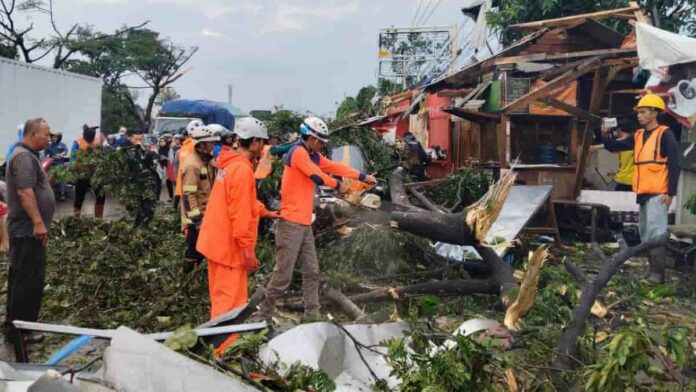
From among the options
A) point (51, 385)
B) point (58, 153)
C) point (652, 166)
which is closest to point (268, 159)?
point (652, 166)

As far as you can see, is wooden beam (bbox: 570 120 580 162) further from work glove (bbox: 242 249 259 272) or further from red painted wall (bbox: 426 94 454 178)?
work glove (bbox: 242 249 259 272)

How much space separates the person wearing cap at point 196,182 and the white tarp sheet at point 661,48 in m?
5.27

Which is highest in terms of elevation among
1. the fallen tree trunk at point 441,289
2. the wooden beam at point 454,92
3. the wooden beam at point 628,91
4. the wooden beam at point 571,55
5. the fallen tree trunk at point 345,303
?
the wooden beam at point 571,55

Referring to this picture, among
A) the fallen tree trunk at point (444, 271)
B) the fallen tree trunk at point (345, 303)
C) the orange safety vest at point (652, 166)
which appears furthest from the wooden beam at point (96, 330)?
the orange safety vest at point (652, 166)

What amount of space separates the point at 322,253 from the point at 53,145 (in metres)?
9.10

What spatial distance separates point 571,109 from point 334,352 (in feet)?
20.4

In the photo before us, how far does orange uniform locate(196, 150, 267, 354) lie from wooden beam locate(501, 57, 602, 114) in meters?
4.68

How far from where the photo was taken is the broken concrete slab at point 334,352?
120 inches

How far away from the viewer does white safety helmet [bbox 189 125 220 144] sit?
633cm

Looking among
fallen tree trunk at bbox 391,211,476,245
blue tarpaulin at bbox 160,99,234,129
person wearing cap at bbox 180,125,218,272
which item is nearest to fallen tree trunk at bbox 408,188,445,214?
fallen tree trunk at bbox 391,211,476,245

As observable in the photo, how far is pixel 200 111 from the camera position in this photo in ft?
88.3

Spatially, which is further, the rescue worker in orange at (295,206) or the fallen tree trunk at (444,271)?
the fallen tree trunk at (444,271)

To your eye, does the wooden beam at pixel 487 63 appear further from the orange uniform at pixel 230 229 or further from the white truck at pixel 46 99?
the white truck at pixel 46 99

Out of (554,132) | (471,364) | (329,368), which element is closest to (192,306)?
(329,368)
